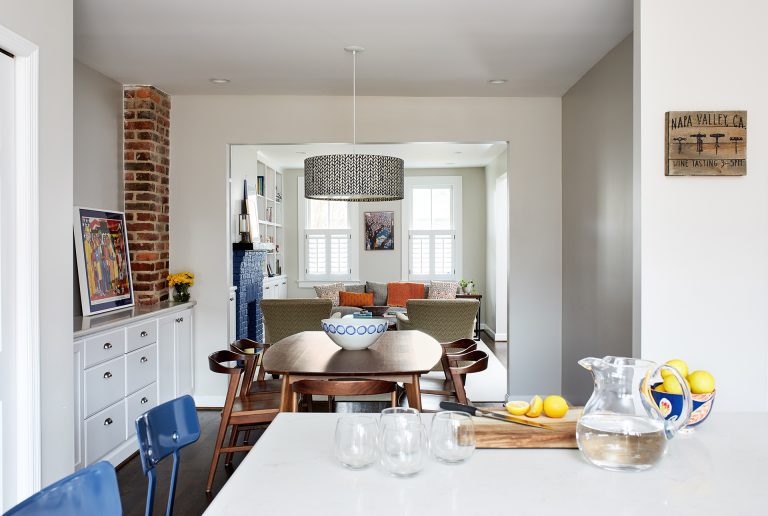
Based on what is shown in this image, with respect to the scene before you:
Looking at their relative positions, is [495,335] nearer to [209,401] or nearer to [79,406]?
[209,401]

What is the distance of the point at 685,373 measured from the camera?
1523mm

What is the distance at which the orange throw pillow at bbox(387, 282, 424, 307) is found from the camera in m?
9.25

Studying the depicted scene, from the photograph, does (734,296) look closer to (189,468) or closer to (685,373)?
(685,373)

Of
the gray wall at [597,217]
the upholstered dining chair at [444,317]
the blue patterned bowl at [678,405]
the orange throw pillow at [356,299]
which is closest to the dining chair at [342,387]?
the blue patterned bowl at [678,405]

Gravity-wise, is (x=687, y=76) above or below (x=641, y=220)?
above

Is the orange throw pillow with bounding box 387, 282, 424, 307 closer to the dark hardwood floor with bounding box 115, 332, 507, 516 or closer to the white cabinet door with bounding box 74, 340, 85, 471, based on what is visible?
the dark hardwood floor with bounding box 115, 332, 507, 516

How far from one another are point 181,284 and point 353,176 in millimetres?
1966

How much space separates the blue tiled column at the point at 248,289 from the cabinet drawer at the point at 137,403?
2471mm

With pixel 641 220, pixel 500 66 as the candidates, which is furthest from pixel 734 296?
pixel 500 66

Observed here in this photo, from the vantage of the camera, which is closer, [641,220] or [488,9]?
[641,220]

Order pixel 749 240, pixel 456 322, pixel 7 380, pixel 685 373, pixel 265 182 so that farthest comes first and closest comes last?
1. pixel 265 182
2. pixel 456 322
3. pixel 749 240
4. pixel 7 380
5. pixel 685 373

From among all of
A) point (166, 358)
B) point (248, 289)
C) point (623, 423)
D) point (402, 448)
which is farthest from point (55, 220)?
point (248, 289)

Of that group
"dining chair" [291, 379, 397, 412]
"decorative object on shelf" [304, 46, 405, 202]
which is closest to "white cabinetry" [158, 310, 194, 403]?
"decorative object on shelf" [304, 46, 405, 202]

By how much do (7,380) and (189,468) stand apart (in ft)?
4.92
